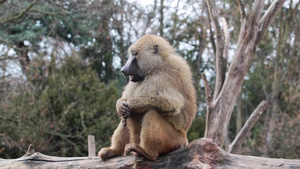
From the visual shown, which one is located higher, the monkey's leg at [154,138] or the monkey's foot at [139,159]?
the monkey's leg at [154,138]

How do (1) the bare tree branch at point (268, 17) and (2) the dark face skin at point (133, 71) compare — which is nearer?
(2) the dark face skin at point (133, 71)

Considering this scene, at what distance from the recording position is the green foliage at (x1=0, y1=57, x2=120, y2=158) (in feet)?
36.9

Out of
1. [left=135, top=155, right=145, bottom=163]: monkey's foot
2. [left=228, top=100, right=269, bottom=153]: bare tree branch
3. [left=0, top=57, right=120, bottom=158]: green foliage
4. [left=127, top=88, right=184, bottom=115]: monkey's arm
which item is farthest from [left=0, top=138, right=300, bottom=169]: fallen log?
[left=0, top=57, right=120, bottom=158]: green foliage

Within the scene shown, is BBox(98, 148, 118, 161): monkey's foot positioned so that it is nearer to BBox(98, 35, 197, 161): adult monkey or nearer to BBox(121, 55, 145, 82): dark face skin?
BBox(98, 35, 197, 161): adult monkey

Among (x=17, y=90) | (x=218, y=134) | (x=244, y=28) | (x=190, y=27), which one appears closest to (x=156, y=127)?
(x=218, y=134)

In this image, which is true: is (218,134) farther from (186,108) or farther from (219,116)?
(186,108)

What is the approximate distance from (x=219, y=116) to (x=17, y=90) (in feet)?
22.1

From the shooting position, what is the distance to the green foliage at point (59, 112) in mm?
11234

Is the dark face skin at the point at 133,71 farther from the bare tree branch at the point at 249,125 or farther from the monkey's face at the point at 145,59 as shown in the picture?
the bare tree branch at the point at 249,125

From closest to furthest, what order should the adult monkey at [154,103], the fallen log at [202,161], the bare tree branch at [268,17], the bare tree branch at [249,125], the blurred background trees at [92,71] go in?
the fallen log at [202,161]
the adult monkey at [154,103]
the bare tree branch at [268,17]
the bare tree branch at [249,125]
the blurred background trees at [92,71]

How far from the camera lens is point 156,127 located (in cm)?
414

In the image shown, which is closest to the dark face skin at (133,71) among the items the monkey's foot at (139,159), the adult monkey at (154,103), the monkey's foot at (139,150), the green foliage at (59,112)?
the adult monkey at (154,103)

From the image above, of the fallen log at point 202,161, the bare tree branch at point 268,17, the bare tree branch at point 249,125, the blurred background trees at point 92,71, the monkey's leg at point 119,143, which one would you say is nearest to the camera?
the fallen log at point 202,161

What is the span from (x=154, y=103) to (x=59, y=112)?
9.58 meters
